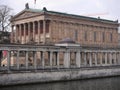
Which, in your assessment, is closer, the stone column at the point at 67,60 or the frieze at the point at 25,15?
the stone column at the point at 67,60

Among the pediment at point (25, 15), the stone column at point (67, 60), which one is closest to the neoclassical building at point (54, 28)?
the pediment at point (25, 15)

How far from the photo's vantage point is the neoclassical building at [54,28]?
8306 cm

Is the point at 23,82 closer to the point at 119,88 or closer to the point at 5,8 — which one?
the point at 119,88

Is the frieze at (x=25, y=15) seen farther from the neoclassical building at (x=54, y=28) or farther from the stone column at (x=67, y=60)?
the stone column at (x=67, y=60)

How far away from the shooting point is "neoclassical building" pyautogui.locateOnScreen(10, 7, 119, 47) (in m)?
83.1

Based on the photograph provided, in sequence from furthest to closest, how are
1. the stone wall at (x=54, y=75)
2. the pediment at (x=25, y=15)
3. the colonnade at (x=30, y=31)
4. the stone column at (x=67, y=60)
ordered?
the pediment at (x=25, y=15), the colonnade at (x=30, y=31), the stone column at (x=67, y=60), the stone wall at (x=54, y=75)

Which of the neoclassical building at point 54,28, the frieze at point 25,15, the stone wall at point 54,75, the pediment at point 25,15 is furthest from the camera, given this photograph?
the frieze at point 25,15

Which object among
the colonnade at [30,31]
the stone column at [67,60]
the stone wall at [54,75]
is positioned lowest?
the stone wall at [54,75]

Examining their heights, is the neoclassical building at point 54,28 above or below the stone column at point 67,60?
above

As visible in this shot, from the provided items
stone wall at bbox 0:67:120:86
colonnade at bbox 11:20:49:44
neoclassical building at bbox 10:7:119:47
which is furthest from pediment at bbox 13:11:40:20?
stone wall at bbox 0:67:120:86

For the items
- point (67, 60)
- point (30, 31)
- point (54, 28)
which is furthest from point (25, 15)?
point (67, 60)

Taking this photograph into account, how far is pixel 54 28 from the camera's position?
83.6m

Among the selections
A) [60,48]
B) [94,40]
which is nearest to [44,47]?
[60,48]

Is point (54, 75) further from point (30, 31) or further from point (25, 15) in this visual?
point (25, 15)
